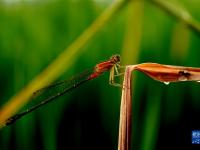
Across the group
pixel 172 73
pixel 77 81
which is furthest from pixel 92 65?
pixel 172 73

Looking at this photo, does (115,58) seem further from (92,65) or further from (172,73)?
(172,73)

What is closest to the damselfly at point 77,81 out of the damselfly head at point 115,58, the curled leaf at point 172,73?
the damselfly head at point 115,58

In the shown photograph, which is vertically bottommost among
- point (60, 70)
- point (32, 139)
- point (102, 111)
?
point (32, 139)

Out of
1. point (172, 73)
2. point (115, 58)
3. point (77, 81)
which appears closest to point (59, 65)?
point (77, 81)

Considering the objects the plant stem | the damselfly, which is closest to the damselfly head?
the damselfly

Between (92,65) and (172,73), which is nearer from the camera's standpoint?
(172,73)

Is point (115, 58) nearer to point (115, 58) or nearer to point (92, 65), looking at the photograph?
point (115, 58)

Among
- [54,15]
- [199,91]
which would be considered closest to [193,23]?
[199,91]

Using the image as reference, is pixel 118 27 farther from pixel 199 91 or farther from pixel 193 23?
pixel 199 91

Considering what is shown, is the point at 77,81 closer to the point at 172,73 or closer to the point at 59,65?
the point at 59,65

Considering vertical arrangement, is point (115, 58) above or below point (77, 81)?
above
